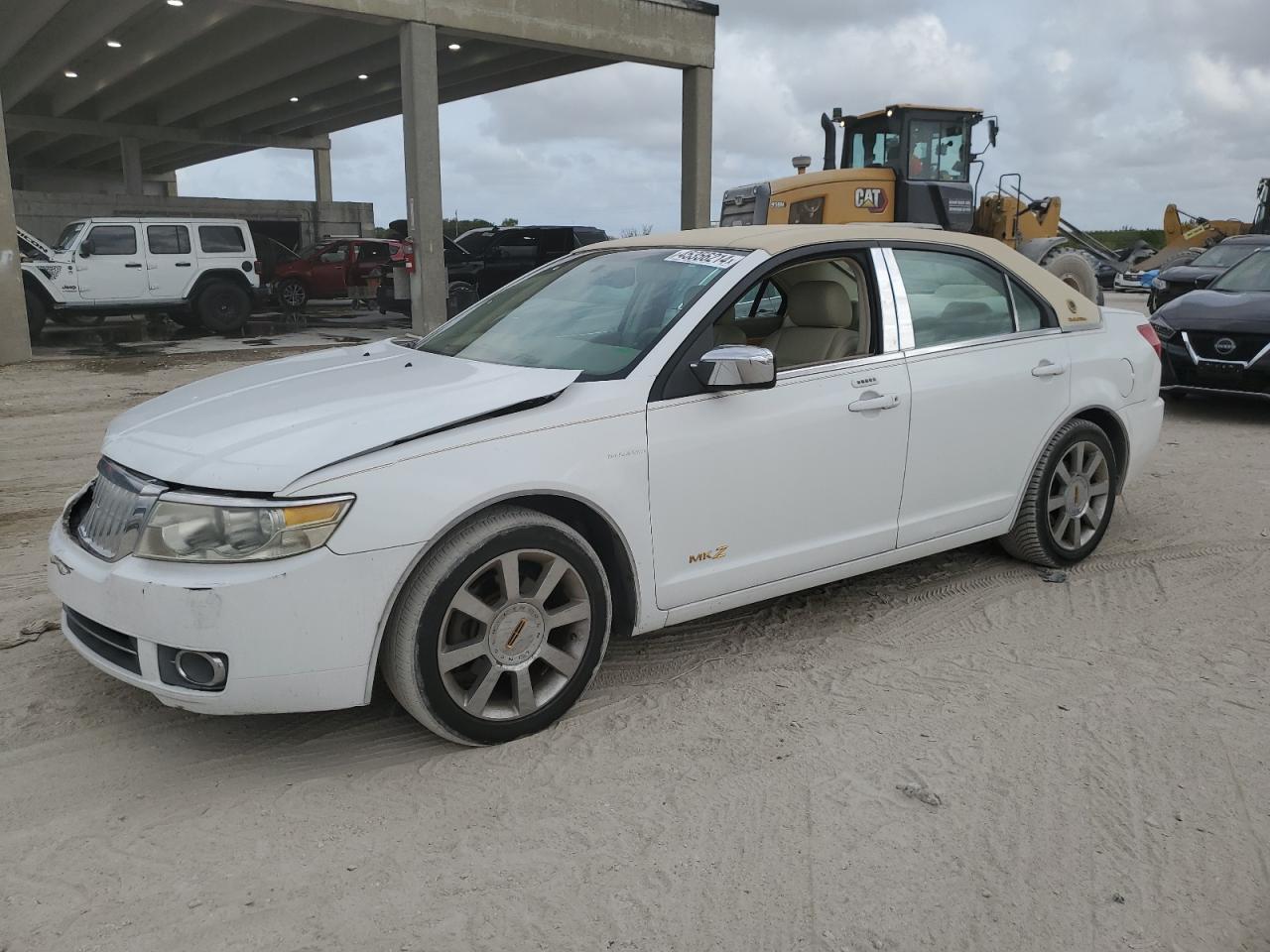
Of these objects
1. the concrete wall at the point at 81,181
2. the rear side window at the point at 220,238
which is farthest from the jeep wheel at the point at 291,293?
the concrete wall at the point at 81,181

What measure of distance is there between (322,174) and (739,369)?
32958 millimetres

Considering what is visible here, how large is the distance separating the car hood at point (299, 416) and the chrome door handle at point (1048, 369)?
A: 7.46ft

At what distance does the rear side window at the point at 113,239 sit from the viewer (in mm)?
16281

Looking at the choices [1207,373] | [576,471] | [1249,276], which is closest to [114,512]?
[576,471]

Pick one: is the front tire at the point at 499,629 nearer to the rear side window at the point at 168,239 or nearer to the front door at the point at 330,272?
the rear side window at the point at 168,239

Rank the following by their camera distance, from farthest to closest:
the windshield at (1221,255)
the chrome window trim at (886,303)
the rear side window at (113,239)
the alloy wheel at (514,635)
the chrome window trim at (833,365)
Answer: the rear side window at (113,239) < the windshield at (1221,255) < the chrome window trim at (886,303) < the chrome window trim at (833,365) < the alloy wheel at (514,635)

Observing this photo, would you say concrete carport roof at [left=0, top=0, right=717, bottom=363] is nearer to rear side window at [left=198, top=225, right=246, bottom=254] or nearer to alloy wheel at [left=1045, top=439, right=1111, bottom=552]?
rear side window at [left=198, top=225, right=246, bottom=254]

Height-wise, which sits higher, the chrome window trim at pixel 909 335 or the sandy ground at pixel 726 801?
the chrome window trim at pixel 909 335

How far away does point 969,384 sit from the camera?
439 centimetres

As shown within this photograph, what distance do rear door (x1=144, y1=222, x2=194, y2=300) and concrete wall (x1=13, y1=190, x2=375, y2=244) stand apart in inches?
322

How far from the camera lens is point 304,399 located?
3477 mm

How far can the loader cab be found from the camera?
14.5 m

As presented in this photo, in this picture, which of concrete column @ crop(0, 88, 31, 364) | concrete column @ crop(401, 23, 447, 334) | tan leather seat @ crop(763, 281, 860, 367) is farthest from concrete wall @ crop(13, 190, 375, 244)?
tan leather seat @ crop(763, 281, 860, 367)

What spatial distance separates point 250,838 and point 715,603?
67.2 inches
